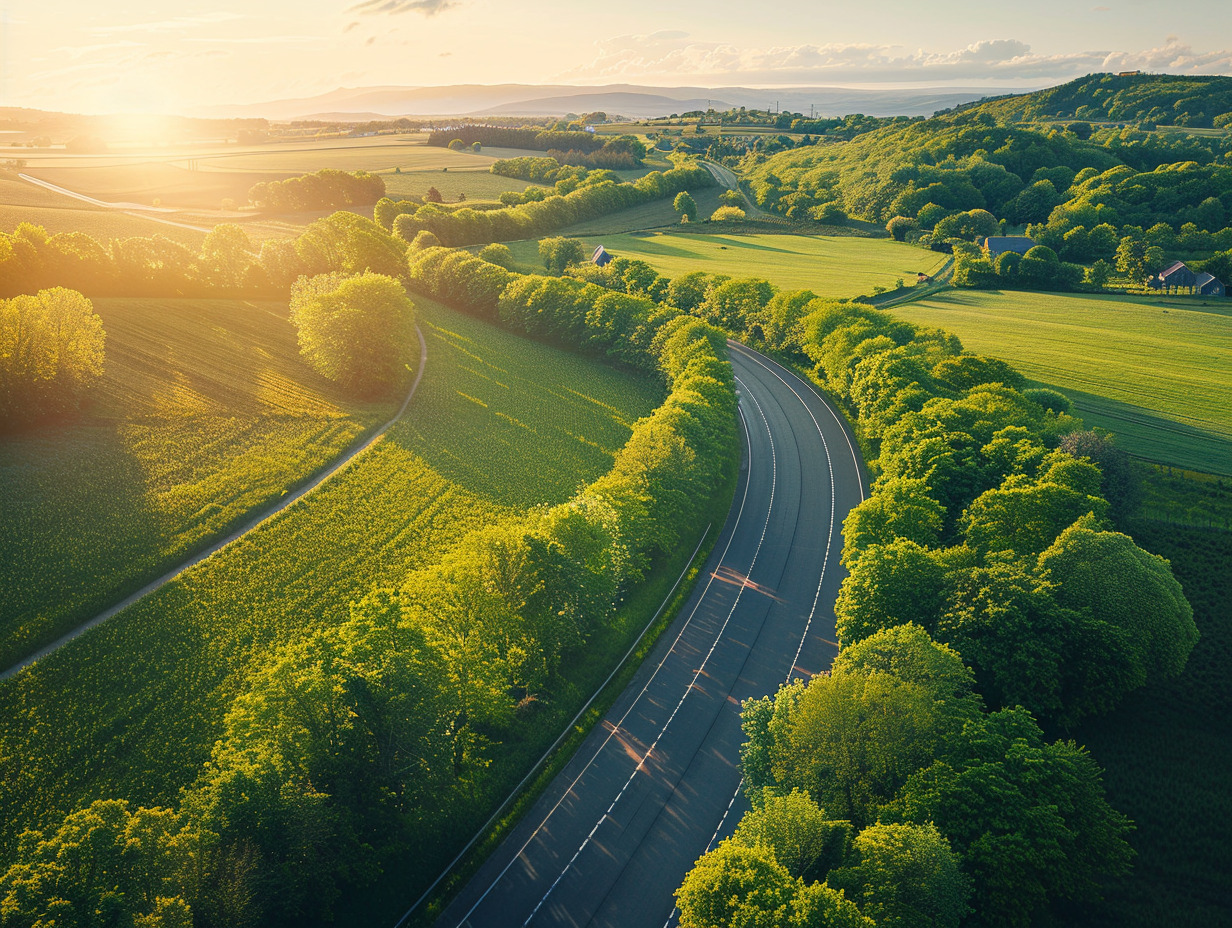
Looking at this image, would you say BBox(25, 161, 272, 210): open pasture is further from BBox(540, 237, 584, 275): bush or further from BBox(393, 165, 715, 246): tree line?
BBox(540, 237, 584, 275): bush

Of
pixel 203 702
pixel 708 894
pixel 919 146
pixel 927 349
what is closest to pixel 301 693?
pixel 203 702

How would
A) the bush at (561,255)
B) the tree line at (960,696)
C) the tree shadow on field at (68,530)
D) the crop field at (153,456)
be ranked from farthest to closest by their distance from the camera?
1. the bush at (561,255)
2. the crop field at (153,456)
3. the tree shadow on field at (68,530)
4. the tree line at (960,696)

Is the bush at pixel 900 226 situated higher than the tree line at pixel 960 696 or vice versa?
the tree line at pixel 960 696

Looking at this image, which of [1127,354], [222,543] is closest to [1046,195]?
[1127,354]

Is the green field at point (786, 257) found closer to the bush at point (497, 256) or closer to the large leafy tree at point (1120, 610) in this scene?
the bush at point (497, 256)

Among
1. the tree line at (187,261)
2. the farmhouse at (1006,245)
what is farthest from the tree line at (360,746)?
the farmhouse at (1006,245)

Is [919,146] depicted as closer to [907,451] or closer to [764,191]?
[764,191]

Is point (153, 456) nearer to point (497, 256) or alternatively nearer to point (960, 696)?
point (960, 696)
